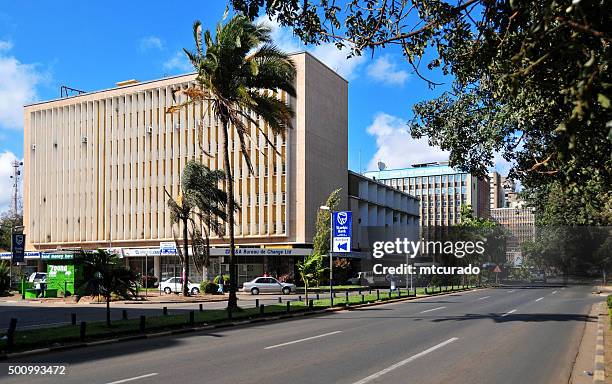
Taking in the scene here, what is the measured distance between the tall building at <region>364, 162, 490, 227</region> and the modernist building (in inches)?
2966

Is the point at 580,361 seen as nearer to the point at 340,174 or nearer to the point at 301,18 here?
the point at 301,18

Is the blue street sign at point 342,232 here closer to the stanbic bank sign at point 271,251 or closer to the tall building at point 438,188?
the stanbic bank sign at point 271,251

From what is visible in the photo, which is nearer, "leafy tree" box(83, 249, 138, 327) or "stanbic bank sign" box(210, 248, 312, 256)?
"leafy tree" box(83, 249, 138, 327)

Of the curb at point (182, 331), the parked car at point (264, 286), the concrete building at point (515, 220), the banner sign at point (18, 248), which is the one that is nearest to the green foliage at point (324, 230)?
the curb at point (182, 331)

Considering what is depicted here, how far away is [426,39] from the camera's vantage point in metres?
11.4

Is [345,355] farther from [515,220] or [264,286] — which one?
[515,220]

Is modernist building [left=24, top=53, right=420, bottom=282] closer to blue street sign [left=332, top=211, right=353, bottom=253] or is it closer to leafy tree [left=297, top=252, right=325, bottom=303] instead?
leafy tree [left=297, top=252, right=325, bottom=303]

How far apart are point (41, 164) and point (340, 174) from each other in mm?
42138

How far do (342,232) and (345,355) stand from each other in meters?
17.1

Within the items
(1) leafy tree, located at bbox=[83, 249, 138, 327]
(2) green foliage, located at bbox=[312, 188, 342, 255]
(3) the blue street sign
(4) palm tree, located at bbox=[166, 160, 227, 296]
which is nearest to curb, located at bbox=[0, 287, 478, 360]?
(1) leafy tree, located at bbox=[83, 249, 138, 327]

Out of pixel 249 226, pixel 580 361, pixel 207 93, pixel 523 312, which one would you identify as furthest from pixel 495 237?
pixel 580 361

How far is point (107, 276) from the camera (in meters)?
18.2

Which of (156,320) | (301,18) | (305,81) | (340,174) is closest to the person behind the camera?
(301,18)

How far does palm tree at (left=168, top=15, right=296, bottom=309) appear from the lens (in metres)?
24.5
